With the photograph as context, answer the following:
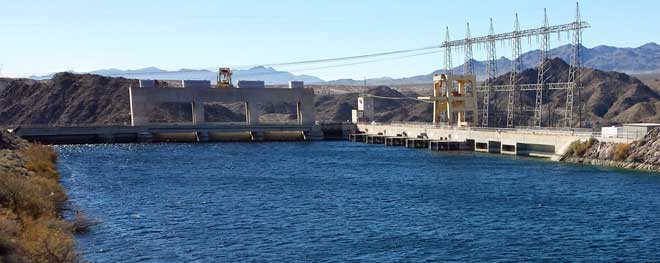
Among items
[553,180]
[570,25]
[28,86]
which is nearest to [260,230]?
[553,180]

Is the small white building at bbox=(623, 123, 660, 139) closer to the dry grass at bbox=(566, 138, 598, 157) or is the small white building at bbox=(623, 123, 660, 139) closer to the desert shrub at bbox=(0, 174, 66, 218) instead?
the dry grass at bbox=(566, 138, 598, 157)

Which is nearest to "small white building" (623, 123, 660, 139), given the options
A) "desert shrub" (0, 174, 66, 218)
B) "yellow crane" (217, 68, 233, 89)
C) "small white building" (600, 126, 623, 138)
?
"small white building" (600, 126, 623, 138)

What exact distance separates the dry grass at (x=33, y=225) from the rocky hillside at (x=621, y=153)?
44429 mm

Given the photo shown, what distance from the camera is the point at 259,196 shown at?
4747cm

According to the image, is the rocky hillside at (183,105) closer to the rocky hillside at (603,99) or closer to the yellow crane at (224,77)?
the rocky hillside at (603,99)

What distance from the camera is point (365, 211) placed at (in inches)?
1626

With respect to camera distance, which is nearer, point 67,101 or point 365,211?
point 365,211

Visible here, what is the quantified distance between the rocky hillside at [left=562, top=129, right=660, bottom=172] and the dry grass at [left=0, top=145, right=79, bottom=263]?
44.4m

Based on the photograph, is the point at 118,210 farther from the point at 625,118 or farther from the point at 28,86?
the point at 28,86

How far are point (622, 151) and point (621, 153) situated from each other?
250 millimetres

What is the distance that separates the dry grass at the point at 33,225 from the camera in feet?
77.1

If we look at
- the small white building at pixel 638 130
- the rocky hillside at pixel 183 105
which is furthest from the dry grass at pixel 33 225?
the rocky hillside at pixel 183 105

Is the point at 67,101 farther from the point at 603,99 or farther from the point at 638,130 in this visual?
the point at 638,130

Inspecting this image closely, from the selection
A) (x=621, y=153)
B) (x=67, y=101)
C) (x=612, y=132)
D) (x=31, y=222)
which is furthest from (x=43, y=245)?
(x=67, y=101)
